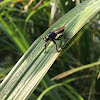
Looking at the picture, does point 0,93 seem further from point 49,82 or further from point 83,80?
point 83,80

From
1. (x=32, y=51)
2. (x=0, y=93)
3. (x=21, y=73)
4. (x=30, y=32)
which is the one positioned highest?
(x=30, y=32)

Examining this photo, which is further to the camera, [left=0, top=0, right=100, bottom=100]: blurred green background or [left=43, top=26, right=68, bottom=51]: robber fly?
[left=0, top=0, right=100, bottom=100]: blurred green background

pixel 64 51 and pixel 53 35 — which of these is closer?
pixel 53 35

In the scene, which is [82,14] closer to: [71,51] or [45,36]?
[45,36]

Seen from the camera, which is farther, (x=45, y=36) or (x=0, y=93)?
(x=45, y=36)

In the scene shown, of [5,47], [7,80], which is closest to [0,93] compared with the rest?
[7,80]

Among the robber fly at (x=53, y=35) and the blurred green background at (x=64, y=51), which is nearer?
the robber fly at (x=53, y=35)

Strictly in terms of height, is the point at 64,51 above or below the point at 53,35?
above

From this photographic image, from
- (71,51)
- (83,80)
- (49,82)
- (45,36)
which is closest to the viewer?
(45,36)

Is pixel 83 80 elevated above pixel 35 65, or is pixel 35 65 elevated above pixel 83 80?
pixel 83 80

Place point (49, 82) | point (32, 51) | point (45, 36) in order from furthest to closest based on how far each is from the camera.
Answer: point (49, 82) < point (45, 36) < point (32, 51)
